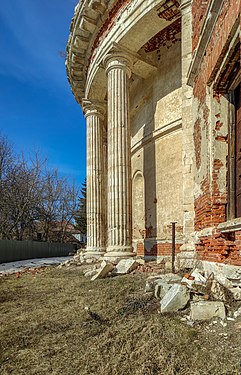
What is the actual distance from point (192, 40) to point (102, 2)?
5.01 metres

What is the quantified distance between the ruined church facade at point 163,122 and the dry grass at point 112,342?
138 centimetres

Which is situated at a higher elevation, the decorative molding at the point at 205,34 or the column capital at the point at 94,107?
the column capital at the point at 94,107

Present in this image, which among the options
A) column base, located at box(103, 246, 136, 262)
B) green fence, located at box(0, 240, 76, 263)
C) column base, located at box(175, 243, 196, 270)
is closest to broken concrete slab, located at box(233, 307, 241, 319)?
column base, located at box(175, 243, 196, 270)

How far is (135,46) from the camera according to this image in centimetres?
1009

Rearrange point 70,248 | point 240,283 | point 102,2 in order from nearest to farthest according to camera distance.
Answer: point 240,283
point 102,2
point 70,248

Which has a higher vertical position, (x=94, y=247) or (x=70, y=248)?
(x=94, y=247)

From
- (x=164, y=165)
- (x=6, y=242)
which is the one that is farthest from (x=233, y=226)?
(x=6, y=242)

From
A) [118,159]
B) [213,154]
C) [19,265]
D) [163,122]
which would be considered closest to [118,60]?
[163,122]

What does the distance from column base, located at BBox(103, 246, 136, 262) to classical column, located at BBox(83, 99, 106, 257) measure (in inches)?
113

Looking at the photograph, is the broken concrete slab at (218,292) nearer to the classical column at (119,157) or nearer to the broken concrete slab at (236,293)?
the broken concrete slab at (236,293)

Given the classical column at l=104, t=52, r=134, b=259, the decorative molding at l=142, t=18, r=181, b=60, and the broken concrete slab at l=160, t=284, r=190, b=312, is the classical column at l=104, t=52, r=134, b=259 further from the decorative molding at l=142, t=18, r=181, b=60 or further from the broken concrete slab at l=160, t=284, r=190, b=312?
the broken concrete slab at l=160, t=284, r=190, b=312

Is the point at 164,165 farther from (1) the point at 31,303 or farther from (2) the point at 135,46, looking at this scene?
(1) the point at 31,303

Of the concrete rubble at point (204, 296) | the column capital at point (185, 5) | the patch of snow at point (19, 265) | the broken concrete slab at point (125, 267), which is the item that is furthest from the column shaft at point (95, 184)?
the concrete rubble at point (204, 296)

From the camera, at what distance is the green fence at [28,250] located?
19322mm
